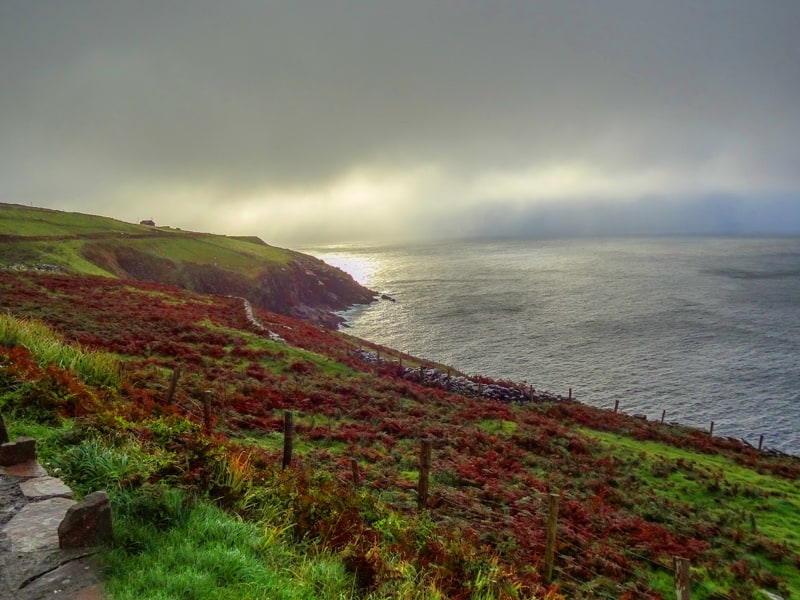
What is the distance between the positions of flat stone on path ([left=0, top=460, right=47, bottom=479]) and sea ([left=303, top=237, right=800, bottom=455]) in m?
49.3

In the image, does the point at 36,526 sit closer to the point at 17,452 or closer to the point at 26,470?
the point at 26,470

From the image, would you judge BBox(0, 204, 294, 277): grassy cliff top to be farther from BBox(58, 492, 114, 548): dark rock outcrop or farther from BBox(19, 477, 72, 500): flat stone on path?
BBox(58, 492, 114, 548): dark rock outcrop

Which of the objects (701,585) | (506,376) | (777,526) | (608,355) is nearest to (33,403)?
(701,585)

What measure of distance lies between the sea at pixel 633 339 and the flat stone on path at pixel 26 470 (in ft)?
162

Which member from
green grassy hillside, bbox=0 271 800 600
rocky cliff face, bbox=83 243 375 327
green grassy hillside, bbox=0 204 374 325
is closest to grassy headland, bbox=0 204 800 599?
green grassy hillside, bbox=0 271 800 600

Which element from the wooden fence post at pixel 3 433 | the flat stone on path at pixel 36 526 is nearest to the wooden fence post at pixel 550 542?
the flat stone on path at pixel 36 526

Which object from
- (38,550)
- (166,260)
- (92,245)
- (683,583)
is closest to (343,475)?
(683,583)

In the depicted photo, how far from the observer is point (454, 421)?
2848 centimetres

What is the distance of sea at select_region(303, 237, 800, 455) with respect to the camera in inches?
1955

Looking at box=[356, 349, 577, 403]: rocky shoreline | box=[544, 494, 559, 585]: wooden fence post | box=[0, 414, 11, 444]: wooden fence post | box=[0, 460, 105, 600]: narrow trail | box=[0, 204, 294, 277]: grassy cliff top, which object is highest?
box=[0, 204, 294, 277]: grassy cliff top

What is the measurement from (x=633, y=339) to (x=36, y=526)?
7911 centimetres

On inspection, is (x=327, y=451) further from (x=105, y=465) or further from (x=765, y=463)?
(x=765, y=463)

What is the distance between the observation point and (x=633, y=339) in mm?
73750

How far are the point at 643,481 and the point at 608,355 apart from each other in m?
45.4
